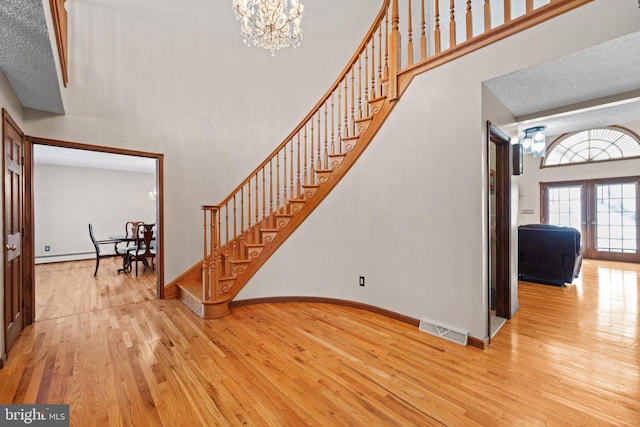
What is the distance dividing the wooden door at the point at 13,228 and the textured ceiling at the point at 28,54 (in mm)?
343

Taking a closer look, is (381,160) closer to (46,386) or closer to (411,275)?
(411,275)

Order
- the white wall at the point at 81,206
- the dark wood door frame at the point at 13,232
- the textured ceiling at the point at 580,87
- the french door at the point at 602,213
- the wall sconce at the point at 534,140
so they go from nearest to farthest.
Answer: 1. the textured ceiling at the point at 580,87
2. the dark wood door frame at the point at 13,232
3. the wall sconce at the point at 534,140
4. the french door at the point at 602,213
5. the white wall at the point at 81,206

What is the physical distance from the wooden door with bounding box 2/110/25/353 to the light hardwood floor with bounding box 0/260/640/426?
0.80ft

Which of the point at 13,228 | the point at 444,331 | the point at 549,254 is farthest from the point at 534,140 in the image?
the point at 13,228

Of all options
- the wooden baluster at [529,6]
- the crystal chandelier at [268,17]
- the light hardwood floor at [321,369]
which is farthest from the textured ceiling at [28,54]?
the wooden baluster at [529,6]

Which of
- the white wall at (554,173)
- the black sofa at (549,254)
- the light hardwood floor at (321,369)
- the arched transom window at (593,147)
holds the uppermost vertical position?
the arched transom window at (593,147)

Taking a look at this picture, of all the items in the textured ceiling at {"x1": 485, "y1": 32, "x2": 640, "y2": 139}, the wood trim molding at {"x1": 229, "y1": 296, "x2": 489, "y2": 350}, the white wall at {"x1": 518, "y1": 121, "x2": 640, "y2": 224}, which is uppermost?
the textured ceiling at {"x1": 485, "y1": 32, "x2": 640, "y2": 139}

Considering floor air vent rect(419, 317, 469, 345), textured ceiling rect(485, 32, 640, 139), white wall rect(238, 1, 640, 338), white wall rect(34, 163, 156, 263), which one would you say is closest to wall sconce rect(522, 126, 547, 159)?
textured ceiling rect(485, 32, 640, 139)

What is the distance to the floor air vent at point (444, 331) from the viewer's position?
7.97ft

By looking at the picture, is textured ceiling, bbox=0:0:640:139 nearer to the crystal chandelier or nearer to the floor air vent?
the crystal chandelier

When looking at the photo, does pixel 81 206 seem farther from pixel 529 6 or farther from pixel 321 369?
pixel 529 6

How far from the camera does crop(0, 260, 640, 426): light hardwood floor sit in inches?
63.2

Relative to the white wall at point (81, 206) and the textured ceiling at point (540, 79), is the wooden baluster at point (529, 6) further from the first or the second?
the white wall at point (81, 206)

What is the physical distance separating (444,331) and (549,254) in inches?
118
